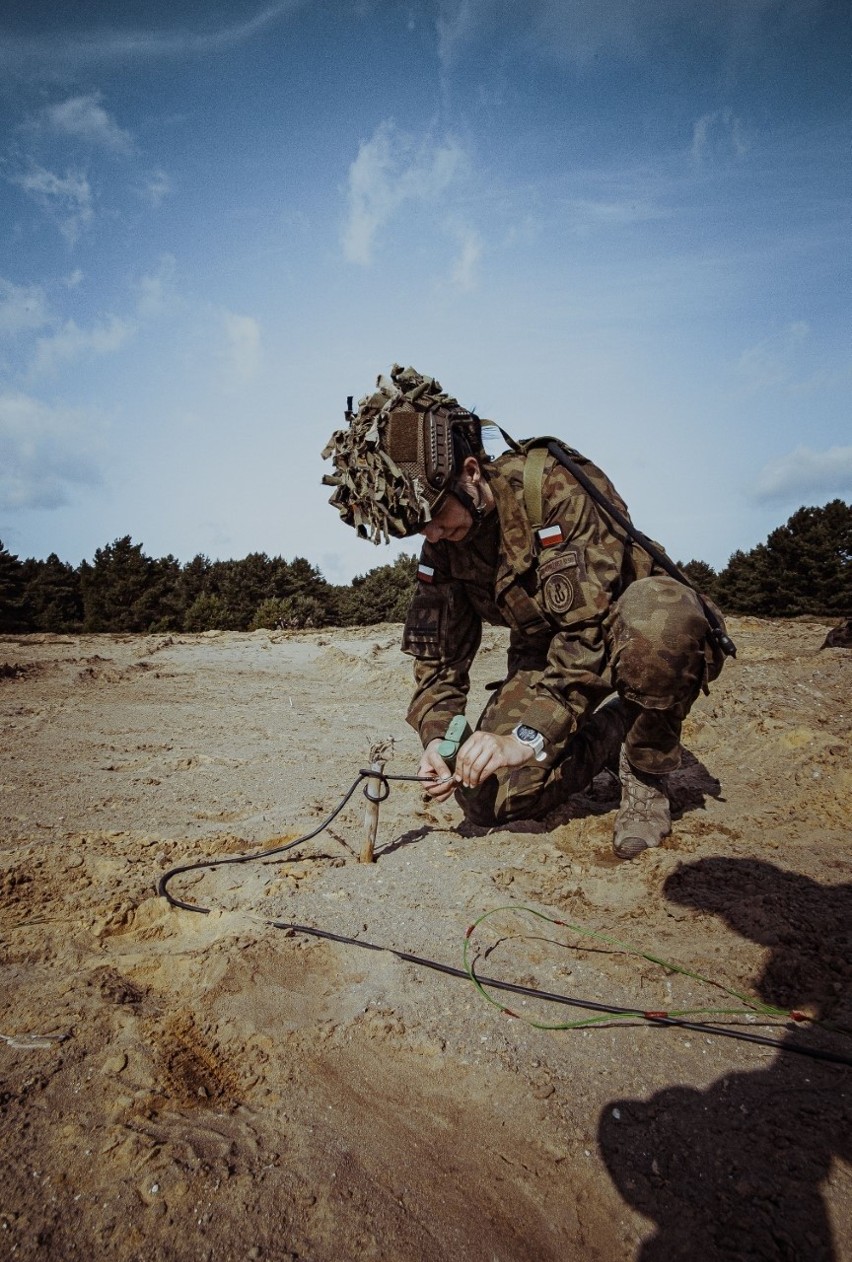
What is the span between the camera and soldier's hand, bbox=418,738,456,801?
2.34 meters

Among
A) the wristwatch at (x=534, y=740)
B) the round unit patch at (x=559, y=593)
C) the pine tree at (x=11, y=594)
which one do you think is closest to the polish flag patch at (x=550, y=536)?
the round unit patch at (x=559, y=593)

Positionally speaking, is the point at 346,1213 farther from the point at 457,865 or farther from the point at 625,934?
the point at 457,865

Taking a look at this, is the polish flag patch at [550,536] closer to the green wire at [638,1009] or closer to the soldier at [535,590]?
the soldier at [535,590]

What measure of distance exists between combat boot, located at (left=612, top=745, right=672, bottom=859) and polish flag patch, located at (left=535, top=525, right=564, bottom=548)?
3.25 ft

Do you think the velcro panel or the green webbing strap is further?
the green webbing strap

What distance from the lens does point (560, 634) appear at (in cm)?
246

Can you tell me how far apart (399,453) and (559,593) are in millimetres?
786

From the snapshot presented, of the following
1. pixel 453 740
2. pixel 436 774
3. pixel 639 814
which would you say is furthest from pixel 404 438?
pixel 639 814

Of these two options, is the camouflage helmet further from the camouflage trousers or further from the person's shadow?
the person's shadow

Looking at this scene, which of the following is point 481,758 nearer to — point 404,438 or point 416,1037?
point 416,1037

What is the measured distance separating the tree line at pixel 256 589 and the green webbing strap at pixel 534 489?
45.3 ft

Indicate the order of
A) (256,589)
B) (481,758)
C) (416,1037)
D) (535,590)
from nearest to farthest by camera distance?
1. (416,1037)
2. (481,758)
3. (535,590)
4. (256,589)

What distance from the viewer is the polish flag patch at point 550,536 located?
2.45 m

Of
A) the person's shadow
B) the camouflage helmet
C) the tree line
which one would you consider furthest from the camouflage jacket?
the tree line
